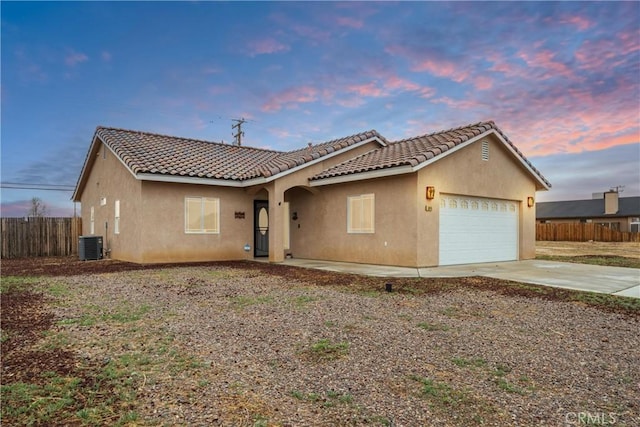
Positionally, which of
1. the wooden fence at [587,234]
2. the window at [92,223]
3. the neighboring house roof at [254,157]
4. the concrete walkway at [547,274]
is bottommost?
the concrete walkway at [547,274]

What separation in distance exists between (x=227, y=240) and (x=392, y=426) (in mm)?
13104

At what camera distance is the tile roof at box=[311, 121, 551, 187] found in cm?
1201

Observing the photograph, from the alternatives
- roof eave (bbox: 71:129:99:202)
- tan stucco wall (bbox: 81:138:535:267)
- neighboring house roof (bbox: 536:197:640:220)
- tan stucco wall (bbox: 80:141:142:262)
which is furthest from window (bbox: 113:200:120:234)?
neighboring house roof (bbox: 536:197:640:220)

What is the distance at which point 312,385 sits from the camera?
3.53m

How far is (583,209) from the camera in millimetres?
44531

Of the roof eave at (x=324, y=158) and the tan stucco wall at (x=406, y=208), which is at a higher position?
the roof eave at (x=324, y=158)

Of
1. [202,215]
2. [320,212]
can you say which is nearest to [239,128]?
[202,215]

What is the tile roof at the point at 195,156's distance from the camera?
13.7 meters

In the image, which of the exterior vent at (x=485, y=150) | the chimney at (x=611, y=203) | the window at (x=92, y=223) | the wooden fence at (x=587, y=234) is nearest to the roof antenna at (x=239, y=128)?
the window at (x=92, y=223)

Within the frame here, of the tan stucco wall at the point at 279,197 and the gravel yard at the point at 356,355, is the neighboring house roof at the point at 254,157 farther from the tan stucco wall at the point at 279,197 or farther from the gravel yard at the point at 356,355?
the gravel yard at the point at 356,355

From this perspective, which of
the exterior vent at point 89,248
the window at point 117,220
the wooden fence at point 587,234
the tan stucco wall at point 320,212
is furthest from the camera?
the wooden fence at point 587,234

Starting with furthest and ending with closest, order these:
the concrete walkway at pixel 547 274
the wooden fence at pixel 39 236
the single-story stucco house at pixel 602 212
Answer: the single-story stucco house at pixel 602 212
the wooden fence at pixel 39 236
the concrete walkway at pixel 547 274

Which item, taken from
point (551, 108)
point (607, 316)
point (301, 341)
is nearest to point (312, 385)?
point (301, 341)

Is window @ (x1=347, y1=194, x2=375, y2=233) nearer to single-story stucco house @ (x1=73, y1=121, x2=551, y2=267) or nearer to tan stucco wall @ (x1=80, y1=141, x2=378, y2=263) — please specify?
single-story stucco house @ (x1=73, y1=121, x2=551, y2=267)
